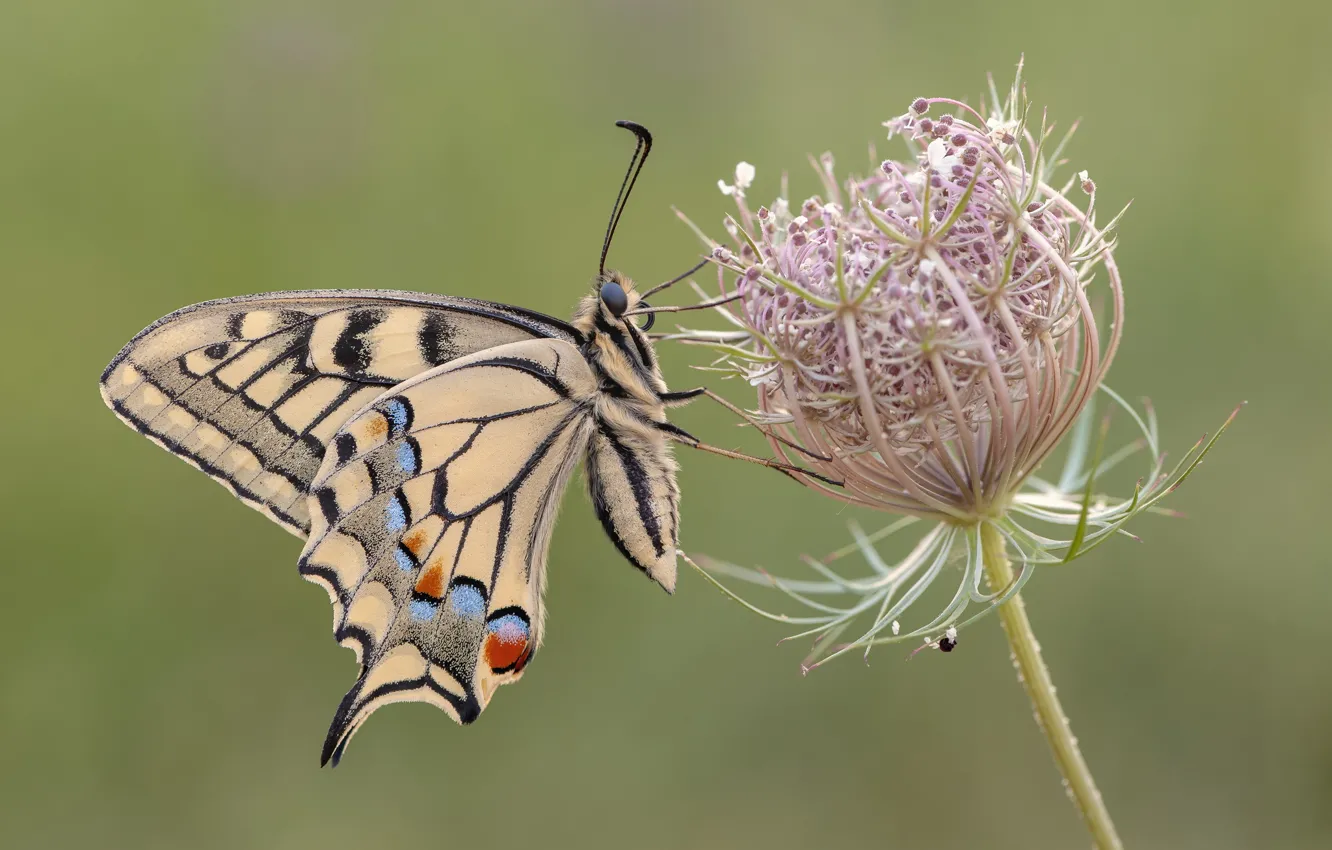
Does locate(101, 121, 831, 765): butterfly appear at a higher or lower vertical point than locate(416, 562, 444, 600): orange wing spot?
higher

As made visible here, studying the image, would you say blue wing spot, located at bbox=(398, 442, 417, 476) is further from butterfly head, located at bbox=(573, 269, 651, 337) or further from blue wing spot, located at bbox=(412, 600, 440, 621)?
butterfly head, located at bbox=(573, 269, 651, 337)

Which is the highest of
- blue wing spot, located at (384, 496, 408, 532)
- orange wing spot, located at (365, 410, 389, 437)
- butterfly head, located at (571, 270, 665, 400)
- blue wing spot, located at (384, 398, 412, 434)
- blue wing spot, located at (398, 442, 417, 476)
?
butterfly head, located at (571, 270, 665, 400)

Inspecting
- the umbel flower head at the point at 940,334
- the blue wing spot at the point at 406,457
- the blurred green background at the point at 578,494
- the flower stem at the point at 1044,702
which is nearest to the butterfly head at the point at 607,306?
the umbel flower head at the point at 940,334

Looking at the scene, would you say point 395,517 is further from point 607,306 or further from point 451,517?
point 607,306

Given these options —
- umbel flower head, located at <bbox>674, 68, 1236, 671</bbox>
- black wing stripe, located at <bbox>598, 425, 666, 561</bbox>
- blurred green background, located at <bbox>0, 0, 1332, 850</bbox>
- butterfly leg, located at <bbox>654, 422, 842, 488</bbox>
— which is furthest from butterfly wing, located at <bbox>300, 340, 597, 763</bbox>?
blurred green background, located at <bbox>0, 0, 1332, 850</bbox>

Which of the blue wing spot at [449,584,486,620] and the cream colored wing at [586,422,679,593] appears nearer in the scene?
the cream colored wing at [586,422,679,593]

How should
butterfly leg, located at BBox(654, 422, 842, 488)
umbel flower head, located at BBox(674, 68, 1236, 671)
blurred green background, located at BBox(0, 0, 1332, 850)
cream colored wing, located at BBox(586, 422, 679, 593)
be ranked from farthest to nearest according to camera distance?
blurred green background, located at BBox(0, 0, 1332, 850) → cream colored wing, located at BBox(586, 422, 679, 593) → butterfly leg, located at BBox(654, 422, 842, 488) → umbel flower head, located at BBox(674, 68, 1236, 671)
